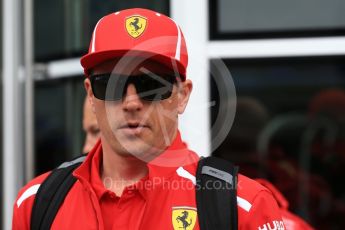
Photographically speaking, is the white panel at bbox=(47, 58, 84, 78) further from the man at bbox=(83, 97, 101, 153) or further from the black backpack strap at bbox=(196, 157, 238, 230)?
the black backpack strap at bbox=(196, 157, 238, 230)

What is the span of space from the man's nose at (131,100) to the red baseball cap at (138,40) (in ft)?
0.29

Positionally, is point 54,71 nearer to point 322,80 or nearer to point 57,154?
point 57,154

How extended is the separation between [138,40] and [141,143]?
260 millimetres

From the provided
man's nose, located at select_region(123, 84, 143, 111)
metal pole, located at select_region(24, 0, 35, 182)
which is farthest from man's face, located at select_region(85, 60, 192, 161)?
metal pole, located at select_region(24, 0, 35, 182)

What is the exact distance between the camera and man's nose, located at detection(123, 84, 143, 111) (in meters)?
1.81

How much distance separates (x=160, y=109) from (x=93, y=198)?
278 millimetres

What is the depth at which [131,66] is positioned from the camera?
5.96 ft

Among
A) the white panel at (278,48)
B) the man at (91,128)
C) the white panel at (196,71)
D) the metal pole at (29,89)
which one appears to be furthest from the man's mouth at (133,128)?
the metal pole at (29,89)

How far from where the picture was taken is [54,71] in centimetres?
362

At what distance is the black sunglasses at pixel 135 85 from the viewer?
1821 millimetres

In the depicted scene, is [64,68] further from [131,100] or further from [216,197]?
[216,197]

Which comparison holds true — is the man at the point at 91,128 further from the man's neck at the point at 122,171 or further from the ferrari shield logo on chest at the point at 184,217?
the ferrari shield logo on chest at the point at 184,217

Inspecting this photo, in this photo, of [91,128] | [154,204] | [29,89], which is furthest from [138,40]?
[29,89]

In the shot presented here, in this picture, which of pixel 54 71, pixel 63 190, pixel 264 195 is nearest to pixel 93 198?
pixel 63 190
